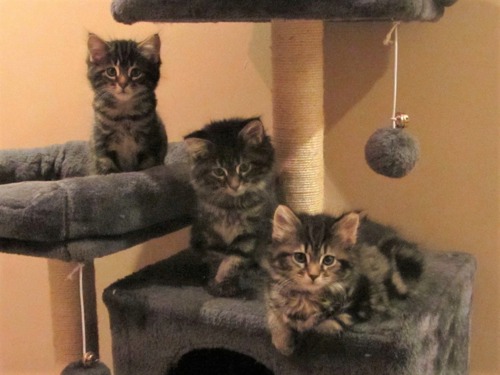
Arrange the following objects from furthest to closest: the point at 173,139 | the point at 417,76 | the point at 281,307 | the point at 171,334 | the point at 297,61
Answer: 1. the point at 173,139
2. the point at 417,76
3. the point at 297,61
4. the point at 171,334
5. the point at 281,307

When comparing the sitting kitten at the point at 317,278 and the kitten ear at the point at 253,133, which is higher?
the kitten ear at the point at 253,133

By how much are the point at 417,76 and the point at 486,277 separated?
55cm

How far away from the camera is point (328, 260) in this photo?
1.06 meters

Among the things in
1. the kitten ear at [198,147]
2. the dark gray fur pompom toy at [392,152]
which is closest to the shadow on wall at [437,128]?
the dark gray fur pompom toy at [392,152]

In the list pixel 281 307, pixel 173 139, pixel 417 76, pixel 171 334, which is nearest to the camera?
pixel 281 307

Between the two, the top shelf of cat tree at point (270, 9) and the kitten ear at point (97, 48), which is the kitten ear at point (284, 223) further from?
the kitten ear at point (97, 48)

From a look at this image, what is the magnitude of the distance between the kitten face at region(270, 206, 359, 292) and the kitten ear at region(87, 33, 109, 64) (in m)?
0.60

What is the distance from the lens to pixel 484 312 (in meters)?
1.63

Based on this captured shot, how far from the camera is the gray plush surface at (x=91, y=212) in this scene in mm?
1143

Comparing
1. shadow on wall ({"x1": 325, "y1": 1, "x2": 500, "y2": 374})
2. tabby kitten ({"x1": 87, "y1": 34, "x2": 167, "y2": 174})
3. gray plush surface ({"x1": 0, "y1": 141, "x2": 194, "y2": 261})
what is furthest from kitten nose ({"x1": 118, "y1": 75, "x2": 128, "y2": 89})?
shadow on wall ({"x1": 325, "y1": 1, "x2": 500, "y2": 374})

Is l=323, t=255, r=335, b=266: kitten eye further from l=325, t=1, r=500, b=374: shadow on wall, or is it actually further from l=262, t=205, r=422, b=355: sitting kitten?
l=325, t=1, r=500, b=374: shadow on wall

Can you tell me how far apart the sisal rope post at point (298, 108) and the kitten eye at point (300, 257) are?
1.15ft

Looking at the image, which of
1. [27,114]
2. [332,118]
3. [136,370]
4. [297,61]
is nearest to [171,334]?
[136,370]

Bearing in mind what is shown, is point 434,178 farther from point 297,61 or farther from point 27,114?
point 27,114
